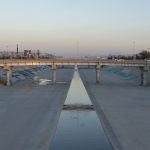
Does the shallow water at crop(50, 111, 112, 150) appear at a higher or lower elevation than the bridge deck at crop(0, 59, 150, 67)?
lower

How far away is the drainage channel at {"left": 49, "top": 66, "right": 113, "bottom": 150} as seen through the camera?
2767cm

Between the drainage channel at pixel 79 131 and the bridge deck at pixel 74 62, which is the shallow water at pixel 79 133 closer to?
the drainage channel at pixel 79 131

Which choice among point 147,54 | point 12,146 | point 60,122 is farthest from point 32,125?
point 147,54

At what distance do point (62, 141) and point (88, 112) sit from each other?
49.6ft

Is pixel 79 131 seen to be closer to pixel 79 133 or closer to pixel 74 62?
pixel 79 133

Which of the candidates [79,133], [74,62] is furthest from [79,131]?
[74,62]

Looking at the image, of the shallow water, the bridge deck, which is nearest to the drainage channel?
the shallow water

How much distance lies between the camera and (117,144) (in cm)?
2750

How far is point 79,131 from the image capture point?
33.2 m

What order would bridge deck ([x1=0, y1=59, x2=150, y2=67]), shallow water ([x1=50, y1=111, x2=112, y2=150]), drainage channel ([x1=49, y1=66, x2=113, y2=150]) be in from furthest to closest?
bridge deck ([x1=0, y1=59, x2=150, y2=67]), drainage channel ([x1=49, y1=66, x2=113, y2=150]), shallow water ([x1=50, y1=111, x2=112, y2=150])

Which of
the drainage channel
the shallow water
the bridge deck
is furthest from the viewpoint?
the bridge deck

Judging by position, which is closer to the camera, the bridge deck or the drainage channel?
the drainage channel

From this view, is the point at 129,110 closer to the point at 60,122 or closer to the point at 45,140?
the point at 60,122

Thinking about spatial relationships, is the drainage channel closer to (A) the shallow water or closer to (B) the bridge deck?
(A) the shallow water
